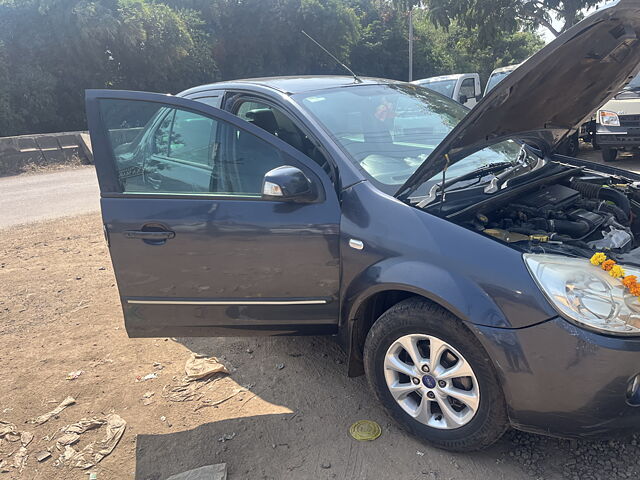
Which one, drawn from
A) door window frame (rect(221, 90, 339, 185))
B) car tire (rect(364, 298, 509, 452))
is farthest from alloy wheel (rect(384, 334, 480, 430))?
door window frame (rect(221, 90, 339, 185))

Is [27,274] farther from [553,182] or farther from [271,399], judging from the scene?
[553,182]

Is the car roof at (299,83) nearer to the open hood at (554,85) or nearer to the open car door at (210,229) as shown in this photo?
the open car door at (210,229)

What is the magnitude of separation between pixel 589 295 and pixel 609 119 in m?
8.27

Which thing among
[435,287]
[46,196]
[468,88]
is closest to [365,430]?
[435,287]

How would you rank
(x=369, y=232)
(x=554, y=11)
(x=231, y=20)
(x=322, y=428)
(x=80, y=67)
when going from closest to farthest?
(x=369, y=232), (x=322, y=428), (x=554, y=11), (x=80, y=67), (x=231, y=20)

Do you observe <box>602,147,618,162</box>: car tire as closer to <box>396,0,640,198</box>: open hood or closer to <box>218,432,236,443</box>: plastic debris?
<box>396,0,640,198</box>: open hood

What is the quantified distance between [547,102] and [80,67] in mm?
24174

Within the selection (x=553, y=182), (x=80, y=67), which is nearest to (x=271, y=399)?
(x=553, y=182)

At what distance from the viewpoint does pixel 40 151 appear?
14570 mm

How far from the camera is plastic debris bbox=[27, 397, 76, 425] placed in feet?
9.84

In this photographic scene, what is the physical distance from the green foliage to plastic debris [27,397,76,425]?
19.5 m

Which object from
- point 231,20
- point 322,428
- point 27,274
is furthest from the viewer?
point 231,20

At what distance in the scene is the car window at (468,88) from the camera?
11633 mm

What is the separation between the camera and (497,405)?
2.25 meters
